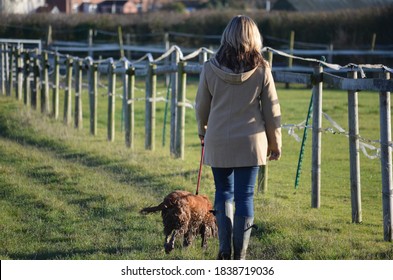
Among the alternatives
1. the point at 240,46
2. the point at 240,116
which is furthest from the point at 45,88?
the point at 240,46

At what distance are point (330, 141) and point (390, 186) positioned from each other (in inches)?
377

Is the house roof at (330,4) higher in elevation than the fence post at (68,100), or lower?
higher

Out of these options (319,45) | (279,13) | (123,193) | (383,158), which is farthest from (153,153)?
(279,13)

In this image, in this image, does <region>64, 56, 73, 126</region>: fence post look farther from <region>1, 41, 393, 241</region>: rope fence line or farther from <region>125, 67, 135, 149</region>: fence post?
<region>125, 67, 135, 149</region>: fence post

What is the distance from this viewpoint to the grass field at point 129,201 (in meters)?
7.57

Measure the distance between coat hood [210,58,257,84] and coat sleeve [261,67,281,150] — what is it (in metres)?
0.16

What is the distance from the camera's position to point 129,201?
959 cm

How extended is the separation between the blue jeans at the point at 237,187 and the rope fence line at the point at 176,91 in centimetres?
159

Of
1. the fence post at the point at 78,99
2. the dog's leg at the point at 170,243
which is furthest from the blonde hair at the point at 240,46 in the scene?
the fence post at the point at 78,99

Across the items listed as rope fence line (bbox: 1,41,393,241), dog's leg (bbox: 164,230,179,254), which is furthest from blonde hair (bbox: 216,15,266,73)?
rope fence line (bbox: 1,41,393,241)

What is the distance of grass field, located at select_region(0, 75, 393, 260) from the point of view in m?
7.57

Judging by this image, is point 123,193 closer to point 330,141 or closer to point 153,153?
point 153,153

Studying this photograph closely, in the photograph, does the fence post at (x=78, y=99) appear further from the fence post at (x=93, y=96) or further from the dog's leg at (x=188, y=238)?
the dog's leg at (x=188, y=238)

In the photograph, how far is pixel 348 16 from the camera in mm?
37312
